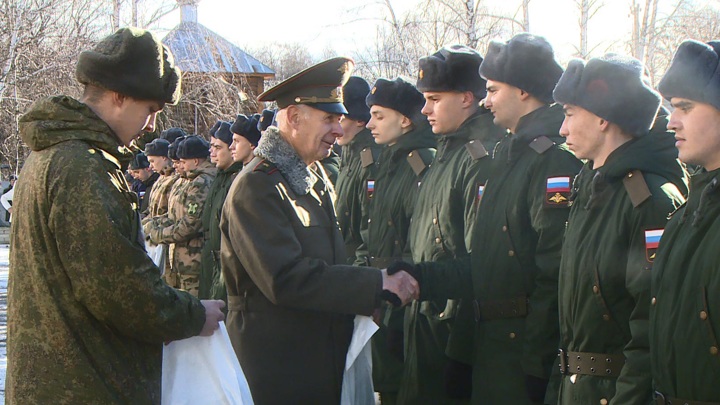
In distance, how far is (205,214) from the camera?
954cm

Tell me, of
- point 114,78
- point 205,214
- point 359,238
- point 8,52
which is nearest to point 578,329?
point 114,78

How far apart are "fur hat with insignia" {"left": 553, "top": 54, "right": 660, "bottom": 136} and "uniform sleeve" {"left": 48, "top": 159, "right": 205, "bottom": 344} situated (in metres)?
1.98

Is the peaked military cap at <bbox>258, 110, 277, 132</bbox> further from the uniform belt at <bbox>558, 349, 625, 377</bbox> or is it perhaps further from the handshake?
the uniform belt at <bbox>558, 349, 625, 377</bbox>

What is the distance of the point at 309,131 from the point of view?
4.65m

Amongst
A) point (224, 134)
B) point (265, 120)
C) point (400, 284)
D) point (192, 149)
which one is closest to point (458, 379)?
point (400, 284)

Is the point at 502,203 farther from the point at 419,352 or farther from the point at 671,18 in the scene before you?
the point at 671,18

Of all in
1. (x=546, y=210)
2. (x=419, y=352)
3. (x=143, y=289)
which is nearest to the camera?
(x=143, y=289)

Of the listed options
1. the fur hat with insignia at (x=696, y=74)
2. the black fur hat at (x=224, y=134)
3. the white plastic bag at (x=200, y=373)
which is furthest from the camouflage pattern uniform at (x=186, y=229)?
the fur hat with insignia at (x=696, y=74)

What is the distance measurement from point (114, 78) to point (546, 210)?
2.12 meters

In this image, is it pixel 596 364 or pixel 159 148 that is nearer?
pixel 596 364

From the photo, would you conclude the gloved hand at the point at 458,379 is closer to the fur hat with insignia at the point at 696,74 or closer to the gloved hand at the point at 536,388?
the gloved hand at the point at 536,388

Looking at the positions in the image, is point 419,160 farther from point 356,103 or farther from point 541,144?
point 541,144

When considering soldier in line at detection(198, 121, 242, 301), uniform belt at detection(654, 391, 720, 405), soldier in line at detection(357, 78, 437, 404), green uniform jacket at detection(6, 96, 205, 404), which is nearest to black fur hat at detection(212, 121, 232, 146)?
soldier in line at detection(198, 121, 242, 301)

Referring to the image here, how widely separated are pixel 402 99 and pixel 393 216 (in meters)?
0.92
